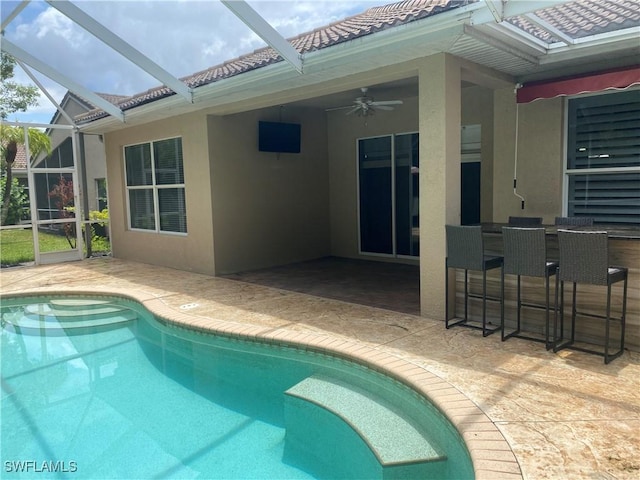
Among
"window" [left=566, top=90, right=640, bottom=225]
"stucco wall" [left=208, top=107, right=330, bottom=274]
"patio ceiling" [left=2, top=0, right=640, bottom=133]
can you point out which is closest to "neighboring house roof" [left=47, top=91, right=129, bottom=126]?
"stucco wall" [left=208, top=107, right=330, bottom=274]

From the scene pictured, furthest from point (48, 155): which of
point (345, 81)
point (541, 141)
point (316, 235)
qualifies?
point (541, 141)

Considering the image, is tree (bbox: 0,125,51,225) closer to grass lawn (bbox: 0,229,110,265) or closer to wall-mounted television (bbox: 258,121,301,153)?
grass lawn (bbox: 0,229,110,265)

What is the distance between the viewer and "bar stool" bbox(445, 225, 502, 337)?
237 inches

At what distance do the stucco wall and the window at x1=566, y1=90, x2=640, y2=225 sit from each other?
21.7 feet

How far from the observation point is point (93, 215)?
16.3 metres

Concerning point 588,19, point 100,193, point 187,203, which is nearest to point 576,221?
point 588,19

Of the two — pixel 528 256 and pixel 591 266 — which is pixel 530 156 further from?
pixel 591 266

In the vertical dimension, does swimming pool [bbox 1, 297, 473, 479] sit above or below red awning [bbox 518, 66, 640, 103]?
below

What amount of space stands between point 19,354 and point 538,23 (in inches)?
342

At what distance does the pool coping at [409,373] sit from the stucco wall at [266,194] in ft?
9.41

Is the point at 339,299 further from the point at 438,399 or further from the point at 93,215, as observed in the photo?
the point at 93,215

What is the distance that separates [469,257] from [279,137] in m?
6.82

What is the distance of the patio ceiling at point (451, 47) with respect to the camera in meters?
5.64

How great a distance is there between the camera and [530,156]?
797 cm
